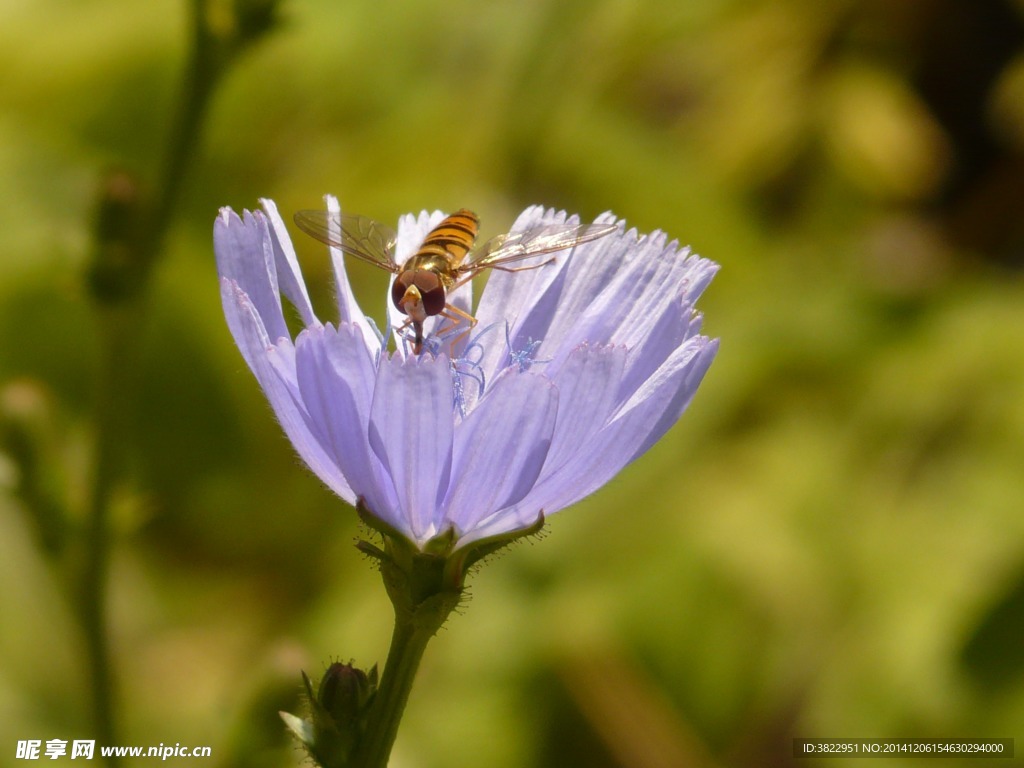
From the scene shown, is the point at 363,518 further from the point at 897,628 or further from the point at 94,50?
the point at 94,50

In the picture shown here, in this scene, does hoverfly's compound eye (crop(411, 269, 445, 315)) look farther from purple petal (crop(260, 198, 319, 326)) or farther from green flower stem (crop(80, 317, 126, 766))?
green flower stem (crop(80, 317, 126, 766))

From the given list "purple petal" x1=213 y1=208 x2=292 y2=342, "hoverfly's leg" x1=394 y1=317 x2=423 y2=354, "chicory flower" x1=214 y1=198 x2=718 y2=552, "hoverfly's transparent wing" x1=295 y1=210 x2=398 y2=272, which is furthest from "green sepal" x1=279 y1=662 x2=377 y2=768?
"hoverfly's transparent wing" x1=295 y1=210 x2=398 y2=272

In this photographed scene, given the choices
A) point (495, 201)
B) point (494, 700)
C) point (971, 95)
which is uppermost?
point (971, 95)

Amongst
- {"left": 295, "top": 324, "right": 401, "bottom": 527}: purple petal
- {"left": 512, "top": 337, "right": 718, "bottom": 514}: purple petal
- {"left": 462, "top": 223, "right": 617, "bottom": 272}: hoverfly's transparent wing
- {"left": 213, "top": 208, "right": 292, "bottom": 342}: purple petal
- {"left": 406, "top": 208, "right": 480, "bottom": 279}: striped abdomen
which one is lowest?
{"left": 512, "top": 337, "right": 718, "bottom": 514}: purple petal

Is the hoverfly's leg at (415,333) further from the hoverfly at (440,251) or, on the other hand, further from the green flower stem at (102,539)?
the green flower stem at (102,539)

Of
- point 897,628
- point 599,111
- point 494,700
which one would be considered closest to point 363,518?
point 494,700

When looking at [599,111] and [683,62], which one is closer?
[599,111]

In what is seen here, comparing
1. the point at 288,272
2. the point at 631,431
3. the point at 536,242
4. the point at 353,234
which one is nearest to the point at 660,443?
the point at 353,234
